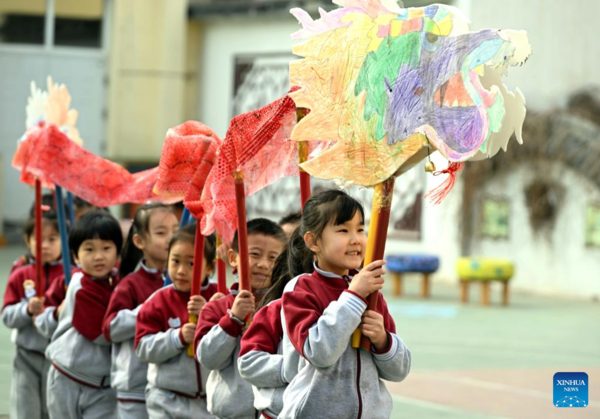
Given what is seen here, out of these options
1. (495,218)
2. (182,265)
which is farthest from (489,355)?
(495,218)

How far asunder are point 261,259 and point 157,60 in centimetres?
1683

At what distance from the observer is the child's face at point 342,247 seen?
313 cm

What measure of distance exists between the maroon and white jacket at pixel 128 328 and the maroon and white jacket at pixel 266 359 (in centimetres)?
126

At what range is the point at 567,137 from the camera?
53.6ft

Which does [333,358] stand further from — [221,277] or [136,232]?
[136,232]

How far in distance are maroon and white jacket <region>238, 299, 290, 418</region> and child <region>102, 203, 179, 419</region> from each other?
50.0 inches

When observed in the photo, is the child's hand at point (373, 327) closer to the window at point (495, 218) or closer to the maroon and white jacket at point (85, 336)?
the maroon and white jacket at point (85, 336)

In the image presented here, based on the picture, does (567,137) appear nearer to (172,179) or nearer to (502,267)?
(502,267)

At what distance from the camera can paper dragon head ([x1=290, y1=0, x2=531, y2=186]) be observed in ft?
9.50

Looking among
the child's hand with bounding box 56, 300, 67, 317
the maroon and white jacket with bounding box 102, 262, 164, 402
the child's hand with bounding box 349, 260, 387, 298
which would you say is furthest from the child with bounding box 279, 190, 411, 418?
the child's hand with bounding box 56, 300, 67, 317

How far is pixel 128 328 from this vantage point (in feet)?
15.3

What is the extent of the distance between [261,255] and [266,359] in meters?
0.73

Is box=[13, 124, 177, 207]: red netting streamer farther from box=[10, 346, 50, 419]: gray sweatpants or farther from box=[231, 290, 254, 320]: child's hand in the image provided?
box=[231, 290, 254, 320]: child's hand

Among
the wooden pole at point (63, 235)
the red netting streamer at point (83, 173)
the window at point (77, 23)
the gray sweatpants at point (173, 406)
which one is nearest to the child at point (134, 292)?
the red netting streamer at point (83, 173)
